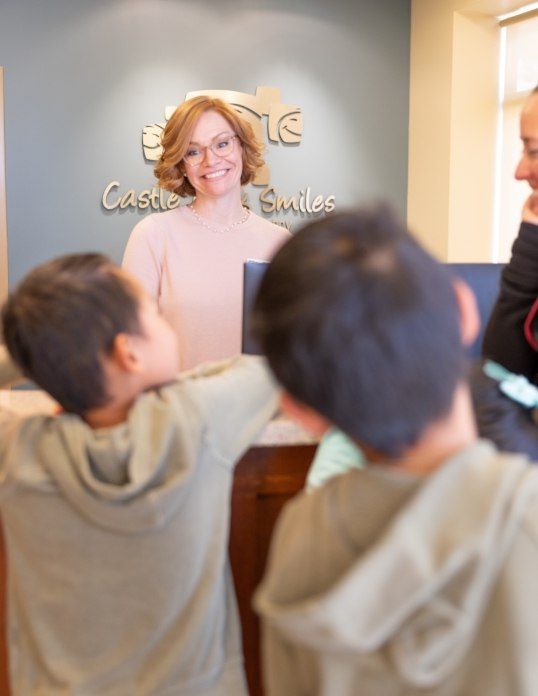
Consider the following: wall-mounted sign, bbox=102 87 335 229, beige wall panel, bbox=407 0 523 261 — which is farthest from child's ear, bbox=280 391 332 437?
beige wall panel, bbox=407 0 523 261

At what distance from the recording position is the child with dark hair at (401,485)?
606 mm

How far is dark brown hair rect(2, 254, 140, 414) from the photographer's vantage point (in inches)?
37.2

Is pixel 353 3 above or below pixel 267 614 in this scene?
above

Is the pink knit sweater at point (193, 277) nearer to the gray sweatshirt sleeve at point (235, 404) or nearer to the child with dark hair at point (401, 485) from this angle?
the gray sweatshirt sleeve at point (235, 404)

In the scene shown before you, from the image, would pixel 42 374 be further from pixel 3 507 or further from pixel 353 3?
pixel 353 3

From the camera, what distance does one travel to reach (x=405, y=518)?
2.03 feet

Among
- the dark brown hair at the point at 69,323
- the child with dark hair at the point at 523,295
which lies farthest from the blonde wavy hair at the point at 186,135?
the dark brown hair at the point at 69,323

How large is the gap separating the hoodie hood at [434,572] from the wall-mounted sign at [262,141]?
3.76 meters

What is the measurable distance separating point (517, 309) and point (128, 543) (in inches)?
29.8

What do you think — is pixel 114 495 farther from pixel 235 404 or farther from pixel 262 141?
pixel 262 141

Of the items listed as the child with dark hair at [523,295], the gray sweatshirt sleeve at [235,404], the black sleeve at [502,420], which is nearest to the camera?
the black sleeve at [502,420]

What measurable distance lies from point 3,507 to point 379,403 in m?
0.64

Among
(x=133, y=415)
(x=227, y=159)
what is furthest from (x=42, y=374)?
(x=227, y=159)

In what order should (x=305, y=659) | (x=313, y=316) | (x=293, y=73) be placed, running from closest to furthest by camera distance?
(x=313, y=316)
(x=305, y=659)
(x=293, y=73)
